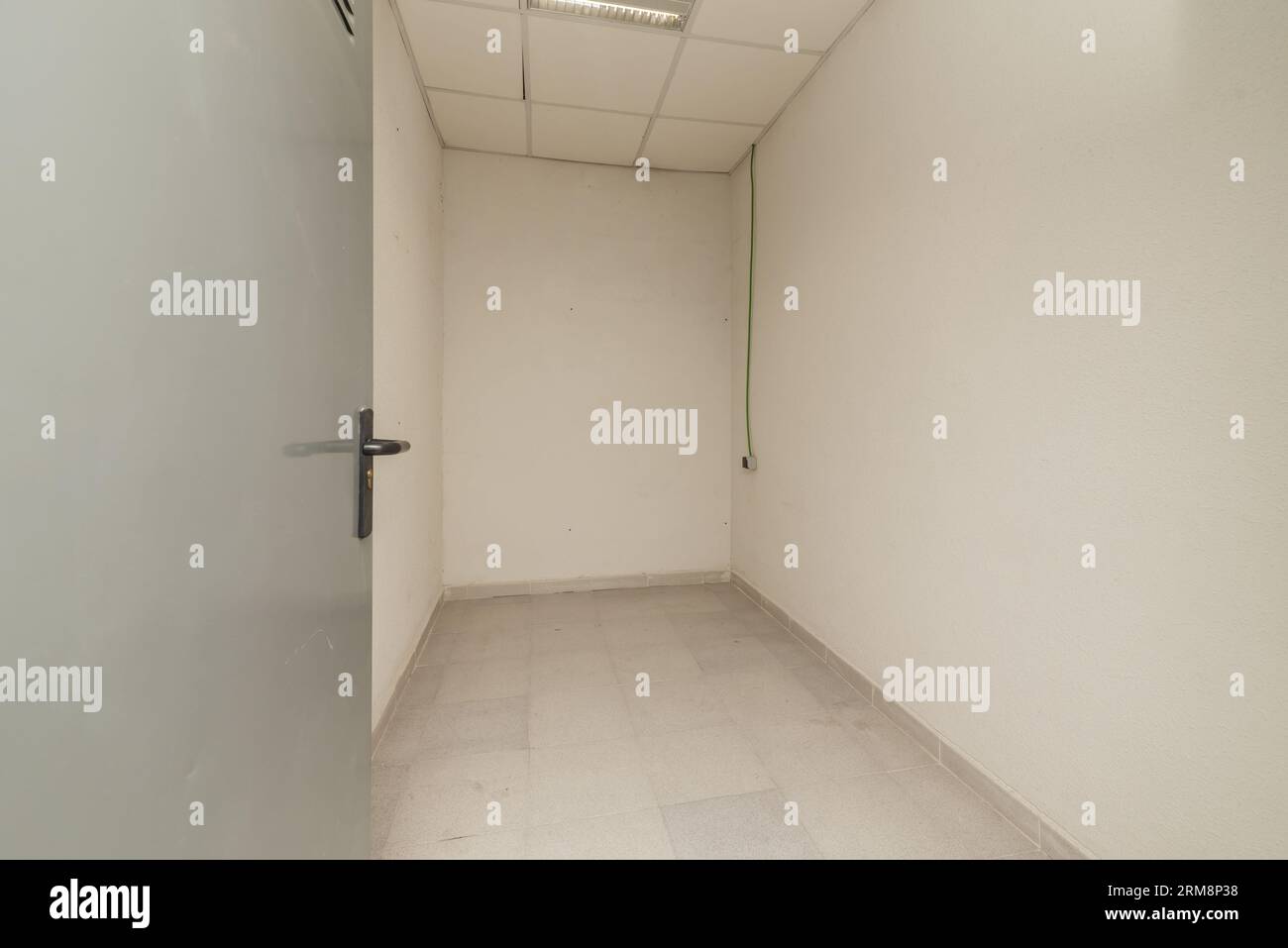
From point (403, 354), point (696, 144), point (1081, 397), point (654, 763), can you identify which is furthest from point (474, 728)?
point (696, 144)

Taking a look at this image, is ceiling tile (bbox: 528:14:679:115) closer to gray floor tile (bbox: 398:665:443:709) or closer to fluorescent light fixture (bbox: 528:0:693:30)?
fluorescent light fixture (bbox: 528:0:693:30)

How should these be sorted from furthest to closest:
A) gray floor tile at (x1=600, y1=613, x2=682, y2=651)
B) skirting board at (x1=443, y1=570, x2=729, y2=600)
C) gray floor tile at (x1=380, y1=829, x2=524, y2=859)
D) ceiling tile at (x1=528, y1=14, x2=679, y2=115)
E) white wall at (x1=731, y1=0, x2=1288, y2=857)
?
skirting board at (x1=443, y1=570, x2=729, y2=600) → gray floor tile at (x1=600, y1=613, x2=682, y2=651) → ceiling tile at (x1=528, y1=14, x2=679, y2=115) → gray floor tile at (x1=380, y1=829, x2=524, y2=859) → white wall at (x1=731, y1=0, x2=1288, y2=857)

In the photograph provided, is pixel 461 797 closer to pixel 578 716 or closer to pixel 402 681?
pixel 578 716

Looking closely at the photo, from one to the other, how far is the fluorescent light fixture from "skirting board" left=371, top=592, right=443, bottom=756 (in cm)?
279

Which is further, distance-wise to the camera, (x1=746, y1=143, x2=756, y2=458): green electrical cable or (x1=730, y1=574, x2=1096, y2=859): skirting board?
(x1=746, y1=143, x2=756, y2=458): green electrical cable

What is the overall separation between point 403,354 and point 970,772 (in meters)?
2.55

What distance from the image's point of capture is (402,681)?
2.13 meters

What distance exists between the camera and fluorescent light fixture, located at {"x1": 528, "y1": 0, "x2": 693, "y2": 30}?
2.06 metres

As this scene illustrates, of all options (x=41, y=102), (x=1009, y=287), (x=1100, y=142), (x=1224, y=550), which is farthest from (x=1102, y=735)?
(x=41, y=102)

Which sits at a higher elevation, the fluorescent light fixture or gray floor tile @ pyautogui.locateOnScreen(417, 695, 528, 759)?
the fluorescent light fixture

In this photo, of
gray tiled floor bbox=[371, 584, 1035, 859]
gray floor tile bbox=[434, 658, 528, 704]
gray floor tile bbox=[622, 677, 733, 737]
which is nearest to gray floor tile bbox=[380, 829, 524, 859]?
gray tiled floor bbox=[371, 584, 1035, 859]

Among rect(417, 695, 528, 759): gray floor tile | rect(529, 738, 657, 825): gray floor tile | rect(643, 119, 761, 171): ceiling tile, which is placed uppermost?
rect(643, 119, 761, 171): ceiling tile

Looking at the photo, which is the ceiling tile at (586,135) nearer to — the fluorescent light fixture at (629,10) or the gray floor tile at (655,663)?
the fluorescent light fixture at (629,10)

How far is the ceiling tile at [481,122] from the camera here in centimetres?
263
